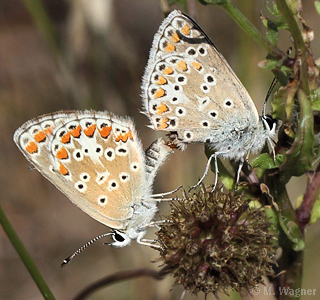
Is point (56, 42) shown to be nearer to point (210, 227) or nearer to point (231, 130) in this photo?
point (231, 130)

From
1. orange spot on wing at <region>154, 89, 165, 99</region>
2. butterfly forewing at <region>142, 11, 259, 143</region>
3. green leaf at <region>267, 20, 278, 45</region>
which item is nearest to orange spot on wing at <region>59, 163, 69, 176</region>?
butterfly forewing at <region>142, 11, 259, 143</region>

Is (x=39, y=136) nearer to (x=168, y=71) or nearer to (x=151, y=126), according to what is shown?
(x=151, y=126)

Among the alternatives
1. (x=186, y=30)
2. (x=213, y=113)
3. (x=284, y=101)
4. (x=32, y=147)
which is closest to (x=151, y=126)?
(x=213, y=113)

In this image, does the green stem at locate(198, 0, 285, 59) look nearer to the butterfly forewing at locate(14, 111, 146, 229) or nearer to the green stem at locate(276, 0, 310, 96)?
the green stem at locate(276, 0, 310, 96)

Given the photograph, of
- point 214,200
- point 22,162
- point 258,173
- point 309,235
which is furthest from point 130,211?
point 22,162

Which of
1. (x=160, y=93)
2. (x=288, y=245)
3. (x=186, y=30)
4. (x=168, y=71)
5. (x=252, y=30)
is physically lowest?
(x=288, y=245)

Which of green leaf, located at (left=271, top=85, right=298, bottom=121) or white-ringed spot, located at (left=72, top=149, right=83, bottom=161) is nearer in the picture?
green leaf, located at (left=271, top=85, right=298, bottom=121)

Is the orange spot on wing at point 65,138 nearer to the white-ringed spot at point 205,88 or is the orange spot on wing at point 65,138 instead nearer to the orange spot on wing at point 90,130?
the orange spot on wing at point 90,130

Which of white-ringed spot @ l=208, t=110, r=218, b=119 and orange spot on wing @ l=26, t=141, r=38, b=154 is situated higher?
orange spot on wing @ l=26, t=141, r=38, b=154
